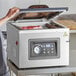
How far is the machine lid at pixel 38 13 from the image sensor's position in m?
1.53

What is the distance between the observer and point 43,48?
1520 mm

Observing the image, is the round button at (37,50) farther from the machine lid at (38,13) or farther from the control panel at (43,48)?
the machine lid at (38,13)

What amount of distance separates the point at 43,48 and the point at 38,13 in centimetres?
22

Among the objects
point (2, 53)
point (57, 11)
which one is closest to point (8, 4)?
point (2, 53)

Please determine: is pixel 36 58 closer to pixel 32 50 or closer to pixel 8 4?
pixel 32 50

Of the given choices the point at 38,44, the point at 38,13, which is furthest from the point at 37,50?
the point at 38,13

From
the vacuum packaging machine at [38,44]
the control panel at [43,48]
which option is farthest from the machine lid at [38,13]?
the control panel at [43,48]

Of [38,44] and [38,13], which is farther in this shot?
[38,13]

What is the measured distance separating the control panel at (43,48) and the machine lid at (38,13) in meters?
0.16

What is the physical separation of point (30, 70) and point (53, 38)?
8.0 inches

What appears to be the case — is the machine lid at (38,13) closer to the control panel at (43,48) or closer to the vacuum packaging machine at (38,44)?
the vacuum packaging machine at (38,44)

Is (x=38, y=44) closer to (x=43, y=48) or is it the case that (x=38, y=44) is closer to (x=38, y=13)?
(x=43, y=48)

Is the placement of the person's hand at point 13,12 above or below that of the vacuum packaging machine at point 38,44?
above

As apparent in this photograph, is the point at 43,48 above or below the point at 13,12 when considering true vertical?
below
